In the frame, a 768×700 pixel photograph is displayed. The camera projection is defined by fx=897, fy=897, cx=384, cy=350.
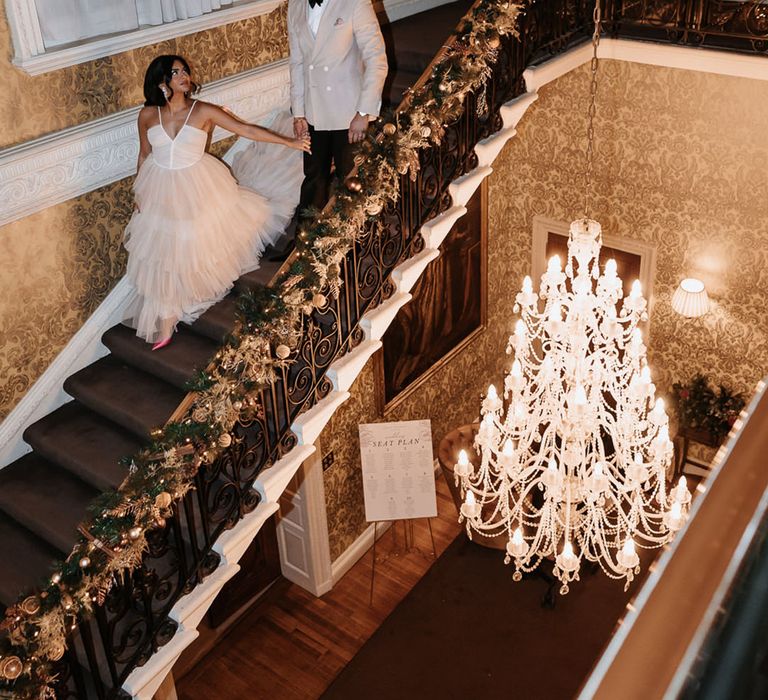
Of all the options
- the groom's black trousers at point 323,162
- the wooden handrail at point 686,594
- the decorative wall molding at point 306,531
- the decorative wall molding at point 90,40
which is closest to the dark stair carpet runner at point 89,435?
the groom's black trousers at point 323,162

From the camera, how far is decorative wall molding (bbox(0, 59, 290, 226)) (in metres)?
5.12

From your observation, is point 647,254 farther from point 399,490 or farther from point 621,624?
point 621,624

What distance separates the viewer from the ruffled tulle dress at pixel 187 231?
17.6 ft

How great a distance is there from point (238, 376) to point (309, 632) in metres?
3.92

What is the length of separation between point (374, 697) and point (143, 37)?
199 inches

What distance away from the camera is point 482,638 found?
744cm

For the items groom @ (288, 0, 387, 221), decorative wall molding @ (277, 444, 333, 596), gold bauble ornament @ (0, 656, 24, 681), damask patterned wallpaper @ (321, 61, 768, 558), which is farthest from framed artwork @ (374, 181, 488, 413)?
gold bauble ornament @ (0, 656, 24, 681)

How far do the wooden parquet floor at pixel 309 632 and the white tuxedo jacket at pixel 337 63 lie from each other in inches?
172

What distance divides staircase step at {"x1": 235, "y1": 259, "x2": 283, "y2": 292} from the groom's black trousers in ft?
1.47

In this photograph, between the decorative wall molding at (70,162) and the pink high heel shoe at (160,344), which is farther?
the pink high heel shoe at (160,344)

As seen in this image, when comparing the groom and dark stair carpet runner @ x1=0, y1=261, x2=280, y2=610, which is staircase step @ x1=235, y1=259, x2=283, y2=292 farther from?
the groom

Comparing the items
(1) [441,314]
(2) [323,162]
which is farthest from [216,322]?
(1) [441,314]

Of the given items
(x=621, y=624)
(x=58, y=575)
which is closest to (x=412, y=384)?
(x=58, y=575)

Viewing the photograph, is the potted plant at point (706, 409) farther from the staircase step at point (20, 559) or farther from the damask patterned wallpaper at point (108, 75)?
the staircase step at point (20, 559)
